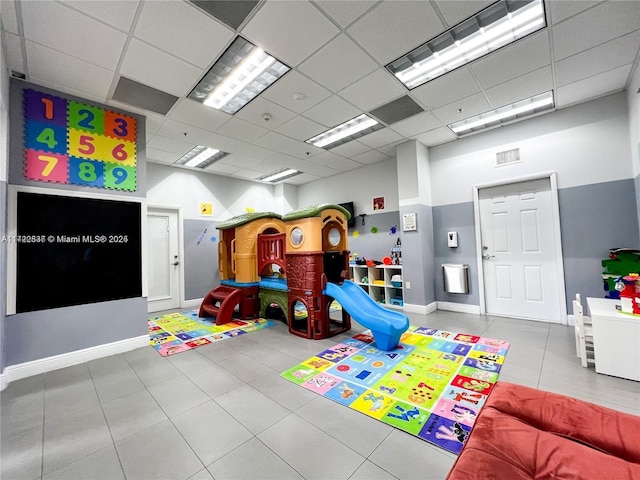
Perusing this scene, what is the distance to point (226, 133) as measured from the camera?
4.42m

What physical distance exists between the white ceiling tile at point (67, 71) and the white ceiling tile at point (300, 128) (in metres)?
2.22

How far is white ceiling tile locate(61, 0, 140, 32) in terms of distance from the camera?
2061 millimetres

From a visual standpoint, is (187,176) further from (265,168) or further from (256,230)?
(256,230)

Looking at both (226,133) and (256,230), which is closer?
(226,133)

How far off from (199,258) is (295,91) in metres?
4.50

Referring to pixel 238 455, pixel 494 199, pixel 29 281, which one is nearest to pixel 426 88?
pixel 494 199

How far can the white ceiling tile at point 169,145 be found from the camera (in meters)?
4.52

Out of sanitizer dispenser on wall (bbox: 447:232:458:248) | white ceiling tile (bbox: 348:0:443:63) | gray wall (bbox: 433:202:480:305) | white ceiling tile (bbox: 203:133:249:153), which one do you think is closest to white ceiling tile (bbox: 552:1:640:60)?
white ceiling tile (bbox: 348:0:443:63)

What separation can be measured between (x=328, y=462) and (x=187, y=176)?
624 cm

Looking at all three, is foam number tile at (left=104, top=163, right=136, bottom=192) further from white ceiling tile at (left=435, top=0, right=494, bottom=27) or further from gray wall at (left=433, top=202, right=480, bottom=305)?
gray wall at (left=433, top=202, right=480, bottom=305)

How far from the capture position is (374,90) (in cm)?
335

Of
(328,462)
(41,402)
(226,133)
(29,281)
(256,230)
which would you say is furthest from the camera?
(256,230)

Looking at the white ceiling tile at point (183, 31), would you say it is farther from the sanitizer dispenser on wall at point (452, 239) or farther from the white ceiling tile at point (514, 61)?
the sanitizer dispenser on wall at point (452, 239)

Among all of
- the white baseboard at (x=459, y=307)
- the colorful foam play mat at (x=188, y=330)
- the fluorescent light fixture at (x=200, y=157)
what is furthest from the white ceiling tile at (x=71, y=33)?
the white baseboard at (x=459, y=307)
